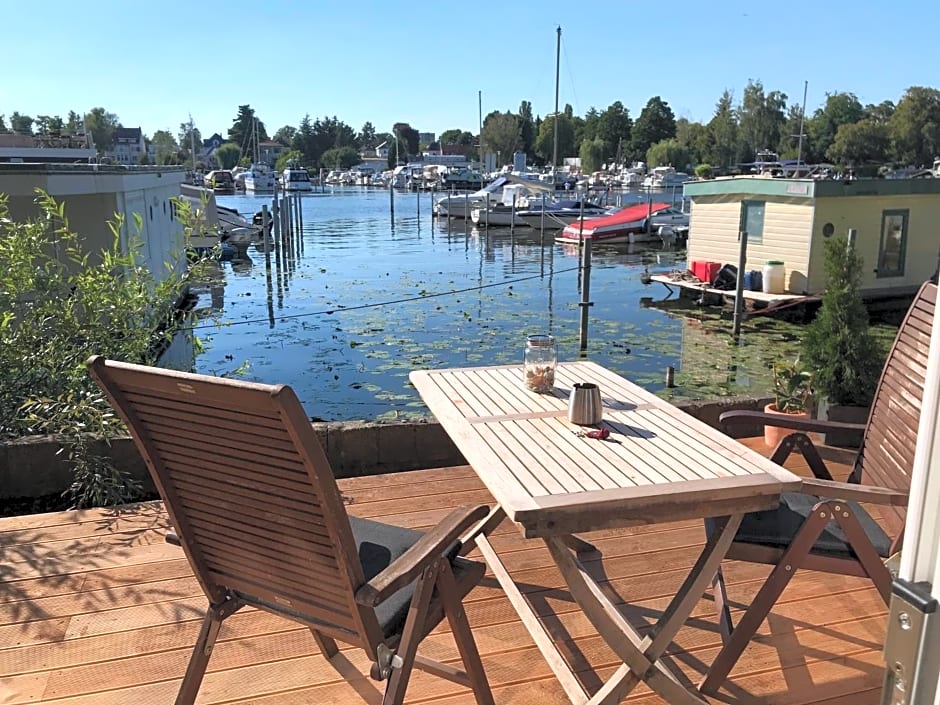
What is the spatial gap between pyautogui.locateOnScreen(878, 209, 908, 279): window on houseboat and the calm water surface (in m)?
2.47

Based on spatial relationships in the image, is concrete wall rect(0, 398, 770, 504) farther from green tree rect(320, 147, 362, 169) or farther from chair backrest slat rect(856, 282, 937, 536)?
green tree rect(320, 147, 362, 169)

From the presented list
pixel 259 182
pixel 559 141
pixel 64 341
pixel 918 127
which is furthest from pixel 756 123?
pixel 64 341

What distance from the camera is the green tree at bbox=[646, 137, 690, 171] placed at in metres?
72.1

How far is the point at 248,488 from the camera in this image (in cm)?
153

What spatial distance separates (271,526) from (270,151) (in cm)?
12333

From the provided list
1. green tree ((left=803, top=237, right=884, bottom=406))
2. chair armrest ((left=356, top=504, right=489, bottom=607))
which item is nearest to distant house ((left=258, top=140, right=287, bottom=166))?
green tree ((left=803, top=237, right=884, bottom=406))

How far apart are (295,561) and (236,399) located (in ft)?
1.30

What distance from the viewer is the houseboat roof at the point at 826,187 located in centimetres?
1310

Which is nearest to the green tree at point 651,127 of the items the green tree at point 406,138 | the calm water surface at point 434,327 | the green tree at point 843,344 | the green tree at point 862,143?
the green tree at point 862,143

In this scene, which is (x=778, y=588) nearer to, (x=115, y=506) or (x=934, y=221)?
(x=115, y=506)

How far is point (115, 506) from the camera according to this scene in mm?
3152

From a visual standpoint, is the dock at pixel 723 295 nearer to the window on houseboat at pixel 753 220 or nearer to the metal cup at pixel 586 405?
the window on houseboat at pixel 753 220

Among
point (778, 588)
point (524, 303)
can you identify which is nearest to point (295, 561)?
point (778, 588)

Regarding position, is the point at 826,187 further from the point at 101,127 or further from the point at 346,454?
the point at 101,127
